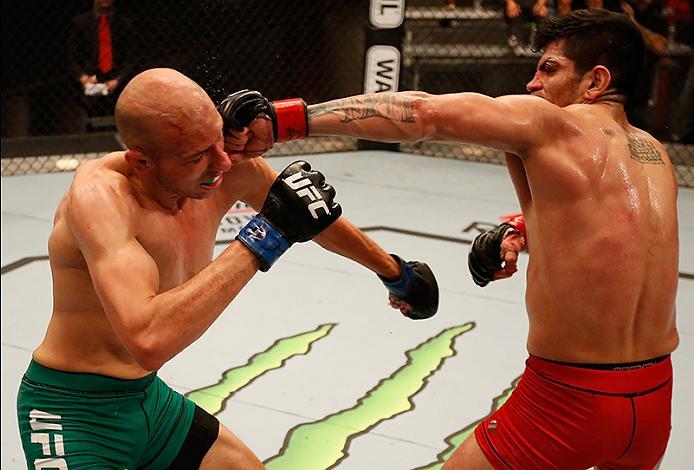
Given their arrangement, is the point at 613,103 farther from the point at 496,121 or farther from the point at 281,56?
the point at 281,56

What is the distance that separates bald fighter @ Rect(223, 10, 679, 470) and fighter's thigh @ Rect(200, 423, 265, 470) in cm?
51

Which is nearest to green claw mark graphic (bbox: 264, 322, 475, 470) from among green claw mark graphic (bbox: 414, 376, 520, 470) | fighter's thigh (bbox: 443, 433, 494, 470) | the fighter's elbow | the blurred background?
green claw mark graphic (bbox: 414, 376, 520, 470)

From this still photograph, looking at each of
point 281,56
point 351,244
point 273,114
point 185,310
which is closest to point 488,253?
point 351,244

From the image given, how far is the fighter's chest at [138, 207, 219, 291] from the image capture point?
81.7 inches

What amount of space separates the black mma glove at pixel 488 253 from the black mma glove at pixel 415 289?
0.13 metres

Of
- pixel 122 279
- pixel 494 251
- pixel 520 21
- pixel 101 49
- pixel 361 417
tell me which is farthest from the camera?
pixel 520 21

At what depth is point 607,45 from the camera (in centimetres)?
220

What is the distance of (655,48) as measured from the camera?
673 centimetres

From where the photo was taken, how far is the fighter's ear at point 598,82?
87.3 inches

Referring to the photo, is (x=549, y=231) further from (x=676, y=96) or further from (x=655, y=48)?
(x=676, y=96)

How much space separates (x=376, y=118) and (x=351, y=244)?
53 centimetres

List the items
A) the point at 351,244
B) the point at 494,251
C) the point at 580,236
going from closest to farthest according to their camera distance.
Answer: the point at 580,236 → the point at 351,244 → the point at 494,251

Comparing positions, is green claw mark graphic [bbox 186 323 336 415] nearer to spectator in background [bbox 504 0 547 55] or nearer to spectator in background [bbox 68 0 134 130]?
spectator in background [bbox 68 0 134 130]

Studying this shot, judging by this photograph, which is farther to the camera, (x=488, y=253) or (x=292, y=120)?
(x=488, y=253)
